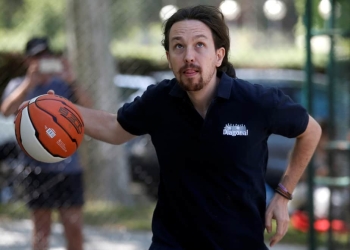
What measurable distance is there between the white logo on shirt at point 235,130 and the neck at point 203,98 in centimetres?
16

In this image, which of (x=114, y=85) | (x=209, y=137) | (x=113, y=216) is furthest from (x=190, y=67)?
(x=114, y=85)

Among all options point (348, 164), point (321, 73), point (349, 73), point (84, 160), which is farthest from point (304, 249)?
point (321, 73)

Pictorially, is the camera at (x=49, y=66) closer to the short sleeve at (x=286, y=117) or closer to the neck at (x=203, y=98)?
the neck at (x=203, y=98)

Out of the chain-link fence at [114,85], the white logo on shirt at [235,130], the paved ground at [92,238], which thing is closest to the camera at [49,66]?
the chain-link fence at [114,85]

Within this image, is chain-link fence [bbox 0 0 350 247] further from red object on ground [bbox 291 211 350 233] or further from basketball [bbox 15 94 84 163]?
basketball [bbox 15 94 84 163]

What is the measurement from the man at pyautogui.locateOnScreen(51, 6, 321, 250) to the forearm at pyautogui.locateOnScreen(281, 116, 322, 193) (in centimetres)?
6

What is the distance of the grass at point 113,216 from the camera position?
26.1 feet

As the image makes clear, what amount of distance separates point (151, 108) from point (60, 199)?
2711 mm

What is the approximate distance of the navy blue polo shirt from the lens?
374 cm

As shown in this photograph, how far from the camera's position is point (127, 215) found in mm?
8297

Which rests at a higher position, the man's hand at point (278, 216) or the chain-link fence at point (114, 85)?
the man's hand at point (278, 216)

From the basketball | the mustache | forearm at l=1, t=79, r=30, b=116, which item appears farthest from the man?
forearm at l=1, t=79, r=30, b=116

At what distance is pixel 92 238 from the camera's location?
25.3 feet

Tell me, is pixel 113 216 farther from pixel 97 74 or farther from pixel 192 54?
pixel 192 54
